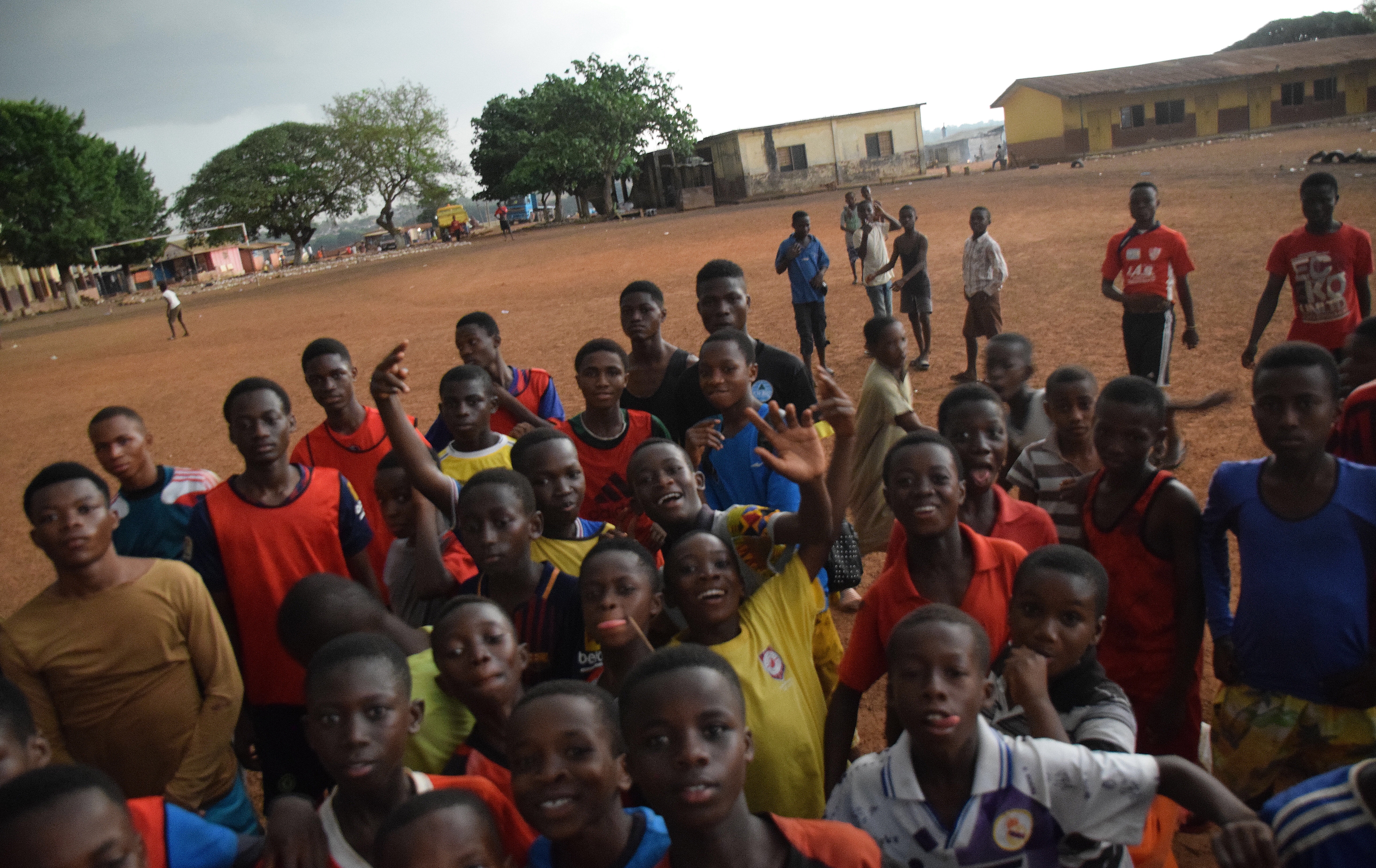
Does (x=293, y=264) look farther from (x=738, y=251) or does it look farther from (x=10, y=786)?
(x=10, y=786)

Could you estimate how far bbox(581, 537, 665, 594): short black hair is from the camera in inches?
102

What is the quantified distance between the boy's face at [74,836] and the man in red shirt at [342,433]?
2.14 m

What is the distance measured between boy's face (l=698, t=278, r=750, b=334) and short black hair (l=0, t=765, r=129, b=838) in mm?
3432

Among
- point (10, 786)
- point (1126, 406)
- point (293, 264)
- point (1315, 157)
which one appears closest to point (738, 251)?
point (1315, 157)

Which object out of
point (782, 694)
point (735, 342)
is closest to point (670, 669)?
point (782, 694)

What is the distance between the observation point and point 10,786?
167 centimetres

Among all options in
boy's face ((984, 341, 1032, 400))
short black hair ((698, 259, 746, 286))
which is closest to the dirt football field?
boy's face ((984, 341, 1032, 400))

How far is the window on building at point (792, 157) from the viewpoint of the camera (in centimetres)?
4394

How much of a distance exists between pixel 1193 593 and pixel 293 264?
59.8 meters

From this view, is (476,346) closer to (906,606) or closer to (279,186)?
(906,606)

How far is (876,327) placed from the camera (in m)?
4.71

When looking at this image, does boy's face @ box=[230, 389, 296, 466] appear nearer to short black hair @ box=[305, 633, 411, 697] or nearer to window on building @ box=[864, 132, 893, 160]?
short black hair @ box=[305, 633, 411, 697]

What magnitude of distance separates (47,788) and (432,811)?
723 millimetres

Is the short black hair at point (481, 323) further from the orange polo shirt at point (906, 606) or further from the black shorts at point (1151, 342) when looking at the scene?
the black shorts at point (1151, 342)
